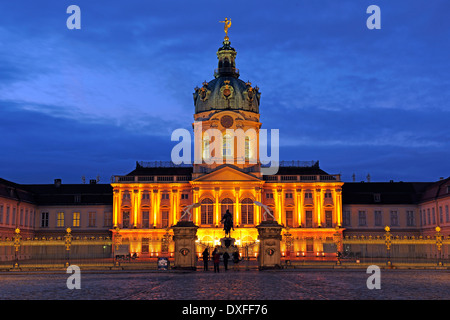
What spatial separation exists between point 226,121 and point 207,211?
13.6 meters

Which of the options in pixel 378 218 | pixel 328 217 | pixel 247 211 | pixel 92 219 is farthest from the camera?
pixel 92 219

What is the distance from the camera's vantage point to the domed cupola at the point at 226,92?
86.8 metres

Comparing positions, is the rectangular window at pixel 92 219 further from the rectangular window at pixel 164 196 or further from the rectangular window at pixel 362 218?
the rectangular window at pixel 362 218

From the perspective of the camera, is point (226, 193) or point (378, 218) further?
point (378, 218)

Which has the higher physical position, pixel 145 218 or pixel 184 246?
pixel 145 218

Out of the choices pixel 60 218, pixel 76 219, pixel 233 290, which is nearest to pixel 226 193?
pixel 76 219

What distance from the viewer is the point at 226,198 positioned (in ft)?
267

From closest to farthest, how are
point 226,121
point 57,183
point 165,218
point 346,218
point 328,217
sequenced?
point 165,218, point 328,217, point 346,218, point 226,121, point 57,183

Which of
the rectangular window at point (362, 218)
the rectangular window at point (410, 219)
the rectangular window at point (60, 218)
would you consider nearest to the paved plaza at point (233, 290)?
the rectangular window at point (362, 218)

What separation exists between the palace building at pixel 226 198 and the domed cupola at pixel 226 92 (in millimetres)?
150

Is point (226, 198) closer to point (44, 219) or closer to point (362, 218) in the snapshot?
point (362, 218)

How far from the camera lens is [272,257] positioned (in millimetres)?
36188
